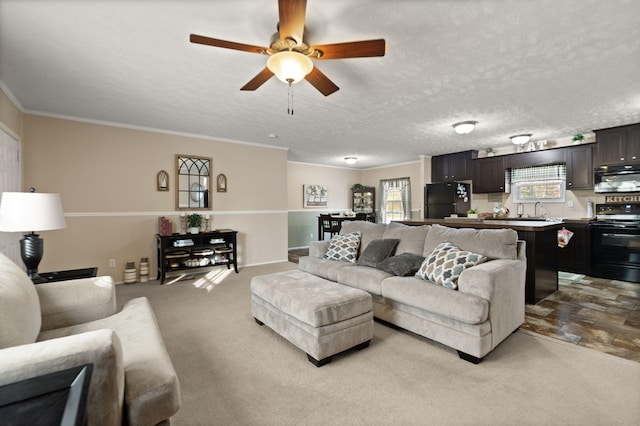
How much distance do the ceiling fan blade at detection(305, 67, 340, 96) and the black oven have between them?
5.14m

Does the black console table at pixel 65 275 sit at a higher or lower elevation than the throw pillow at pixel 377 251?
lower

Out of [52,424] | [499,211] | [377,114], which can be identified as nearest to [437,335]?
[52,424]

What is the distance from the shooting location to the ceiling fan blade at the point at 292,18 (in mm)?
1628

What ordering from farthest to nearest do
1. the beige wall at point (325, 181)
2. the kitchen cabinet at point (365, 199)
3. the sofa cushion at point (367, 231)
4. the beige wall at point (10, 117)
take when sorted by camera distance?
the kitchen cabinet at point (365, 199) < the beige wall at point (325, 181) < the sofa cushion at point (367, 231) < the beige wall at point (10, 117)

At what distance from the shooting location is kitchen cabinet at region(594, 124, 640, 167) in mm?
4551

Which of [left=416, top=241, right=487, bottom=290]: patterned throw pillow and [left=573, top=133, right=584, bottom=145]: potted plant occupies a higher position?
[left=573, top=133, right=584, bottom=145]: potted plant

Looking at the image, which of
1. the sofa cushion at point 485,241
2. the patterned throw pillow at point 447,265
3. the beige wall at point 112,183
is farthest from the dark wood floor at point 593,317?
the beige wall at point 112,183

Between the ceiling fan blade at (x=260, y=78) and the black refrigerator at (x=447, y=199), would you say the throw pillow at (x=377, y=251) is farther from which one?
the black refrigerator at (x=447, y=199)

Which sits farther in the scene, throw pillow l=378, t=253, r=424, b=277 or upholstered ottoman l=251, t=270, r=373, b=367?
throw pillow l=378, t=253, r=424, b=277

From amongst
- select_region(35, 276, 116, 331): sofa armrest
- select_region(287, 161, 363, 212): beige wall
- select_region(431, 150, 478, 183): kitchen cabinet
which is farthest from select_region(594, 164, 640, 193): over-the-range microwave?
select_region(35, 276, 116, 331): sofa armrest

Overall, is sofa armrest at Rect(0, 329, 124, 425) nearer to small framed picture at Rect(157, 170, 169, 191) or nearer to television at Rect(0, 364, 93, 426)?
television at Rect(0, 364, 93, 426)

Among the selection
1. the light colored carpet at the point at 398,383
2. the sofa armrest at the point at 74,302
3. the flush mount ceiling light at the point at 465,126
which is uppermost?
the flush mount ceiling light at the point at 465,126

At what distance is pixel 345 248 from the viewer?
→ 371cm

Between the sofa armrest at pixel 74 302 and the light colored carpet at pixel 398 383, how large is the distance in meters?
0.69
